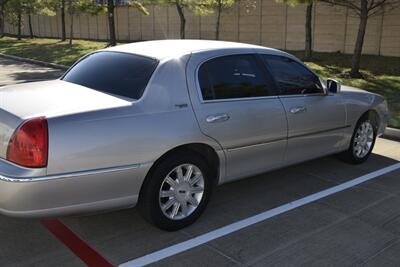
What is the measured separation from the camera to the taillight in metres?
3.23

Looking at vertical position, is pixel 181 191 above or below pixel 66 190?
below

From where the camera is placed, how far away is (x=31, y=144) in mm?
3236

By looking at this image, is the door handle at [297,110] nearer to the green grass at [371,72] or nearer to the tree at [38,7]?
the green grass at [371,72]

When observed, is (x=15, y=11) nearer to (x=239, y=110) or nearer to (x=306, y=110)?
(x=306, y=110)

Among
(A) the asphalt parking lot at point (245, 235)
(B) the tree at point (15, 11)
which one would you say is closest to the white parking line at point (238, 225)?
(A) the asphalt parking lot at point (245, 235)

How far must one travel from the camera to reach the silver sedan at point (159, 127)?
3.30 meters

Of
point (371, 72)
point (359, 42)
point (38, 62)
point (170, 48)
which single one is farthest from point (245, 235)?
point (38, 62)

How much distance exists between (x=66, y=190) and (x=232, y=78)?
1.91 m

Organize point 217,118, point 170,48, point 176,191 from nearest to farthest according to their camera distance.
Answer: point 176,191 → point 217,118 → point 170,48

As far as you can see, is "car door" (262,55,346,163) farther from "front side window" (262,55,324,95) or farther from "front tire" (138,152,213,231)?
"front tire" (138,152,213,231)

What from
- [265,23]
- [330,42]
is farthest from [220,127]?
[265,23]

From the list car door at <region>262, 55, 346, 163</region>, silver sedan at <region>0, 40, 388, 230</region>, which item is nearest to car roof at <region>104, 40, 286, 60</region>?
silver sedan at <region>0, 40, 388, 230</region>

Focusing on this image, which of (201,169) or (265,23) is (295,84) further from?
(265,23)

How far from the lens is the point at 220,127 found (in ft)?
13.6
